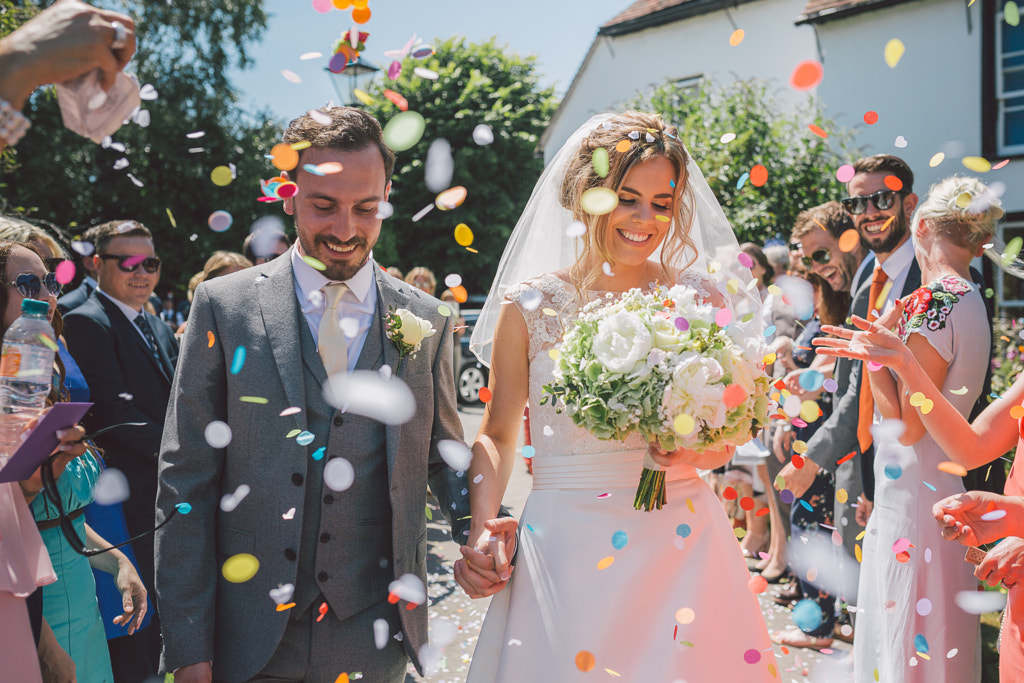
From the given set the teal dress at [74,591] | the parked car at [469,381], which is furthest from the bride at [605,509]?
the parked car at [469,381]

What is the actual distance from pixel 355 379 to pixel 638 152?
125 cm

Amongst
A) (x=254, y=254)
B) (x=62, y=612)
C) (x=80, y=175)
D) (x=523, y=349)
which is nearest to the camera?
(x=62, y=612)

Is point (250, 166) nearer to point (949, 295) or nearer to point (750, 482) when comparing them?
point (750, 482)

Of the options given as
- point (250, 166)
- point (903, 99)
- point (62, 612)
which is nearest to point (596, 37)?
point (903, 99)

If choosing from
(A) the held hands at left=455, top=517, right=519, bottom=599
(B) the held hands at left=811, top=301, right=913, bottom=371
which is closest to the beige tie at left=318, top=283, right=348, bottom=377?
(A) the held hands at left=455, top=517, right=519, bottom=599

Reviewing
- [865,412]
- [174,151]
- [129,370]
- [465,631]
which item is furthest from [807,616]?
[174,151]

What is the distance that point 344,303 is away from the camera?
2.49 meters

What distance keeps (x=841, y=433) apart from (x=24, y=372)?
3.83 meters

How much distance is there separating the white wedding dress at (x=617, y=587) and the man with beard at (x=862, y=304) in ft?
6.07

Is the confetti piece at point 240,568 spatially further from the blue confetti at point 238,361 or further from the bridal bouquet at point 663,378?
the bridal bouquet at point 663,378

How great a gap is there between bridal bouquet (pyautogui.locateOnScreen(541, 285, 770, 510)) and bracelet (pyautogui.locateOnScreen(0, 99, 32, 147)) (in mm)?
1545

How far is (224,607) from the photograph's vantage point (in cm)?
228

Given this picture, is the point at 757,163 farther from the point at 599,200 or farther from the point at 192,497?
the point at 192,497

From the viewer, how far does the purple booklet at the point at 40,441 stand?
178 cm
